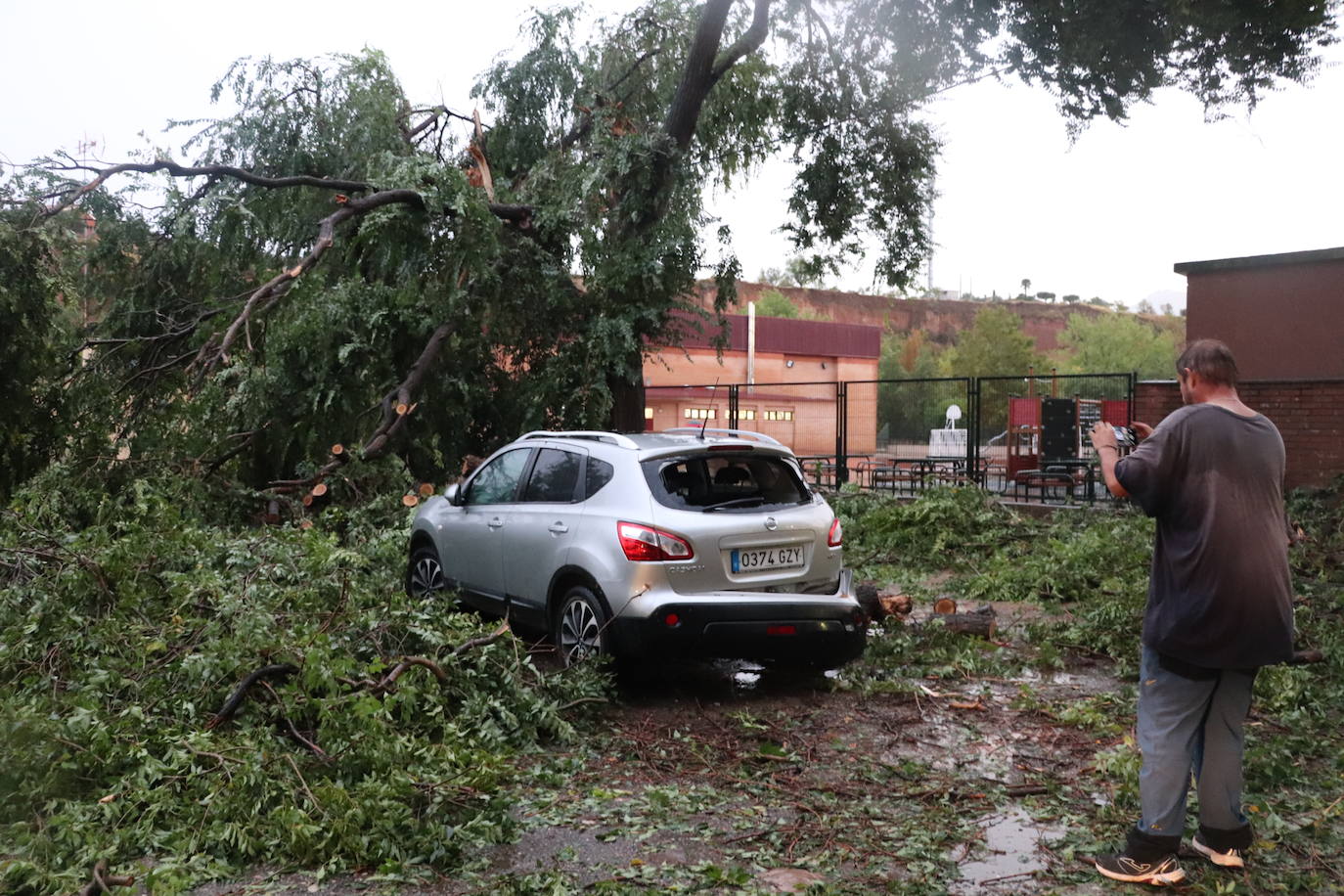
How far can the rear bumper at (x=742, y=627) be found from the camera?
6.32m

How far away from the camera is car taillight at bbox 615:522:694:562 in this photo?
6414 mm

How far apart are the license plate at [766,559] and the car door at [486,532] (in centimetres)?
181

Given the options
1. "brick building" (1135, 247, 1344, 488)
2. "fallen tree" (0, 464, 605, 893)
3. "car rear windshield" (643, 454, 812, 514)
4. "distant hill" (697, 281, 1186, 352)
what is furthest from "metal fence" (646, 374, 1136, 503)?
"distant hill" (697, 281, 1186, 352)

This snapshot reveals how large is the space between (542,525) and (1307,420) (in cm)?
1196

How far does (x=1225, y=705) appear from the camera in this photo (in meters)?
4.10

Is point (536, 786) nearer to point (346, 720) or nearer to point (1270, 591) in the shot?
point (346, 720)

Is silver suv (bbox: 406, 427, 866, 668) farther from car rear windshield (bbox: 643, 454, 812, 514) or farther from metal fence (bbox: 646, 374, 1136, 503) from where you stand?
metal fence (bbox: 646, 374, 1136, 503)

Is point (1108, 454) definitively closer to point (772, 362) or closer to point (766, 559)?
point (766, 559)

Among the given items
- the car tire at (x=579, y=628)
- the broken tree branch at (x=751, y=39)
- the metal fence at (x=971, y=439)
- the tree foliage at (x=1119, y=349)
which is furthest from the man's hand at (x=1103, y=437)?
the tree foliage at (x=1119, y=349)

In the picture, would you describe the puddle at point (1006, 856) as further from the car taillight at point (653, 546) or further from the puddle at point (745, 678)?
the puddle at point (745, 678)

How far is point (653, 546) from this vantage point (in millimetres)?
6422

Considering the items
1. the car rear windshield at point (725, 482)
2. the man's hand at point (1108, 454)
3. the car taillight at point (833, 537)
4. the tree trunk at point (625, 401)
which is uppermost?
the tree trunk at point (625, 401)

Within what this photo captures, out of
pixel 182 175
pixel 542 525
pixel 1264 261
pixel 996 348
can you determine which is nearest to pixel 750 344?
pixel 996 348

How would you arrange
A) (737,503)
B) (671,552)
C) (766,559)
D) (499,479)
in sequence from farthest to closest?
(499,479) < (737,503) < (766,559) < (671,552)
